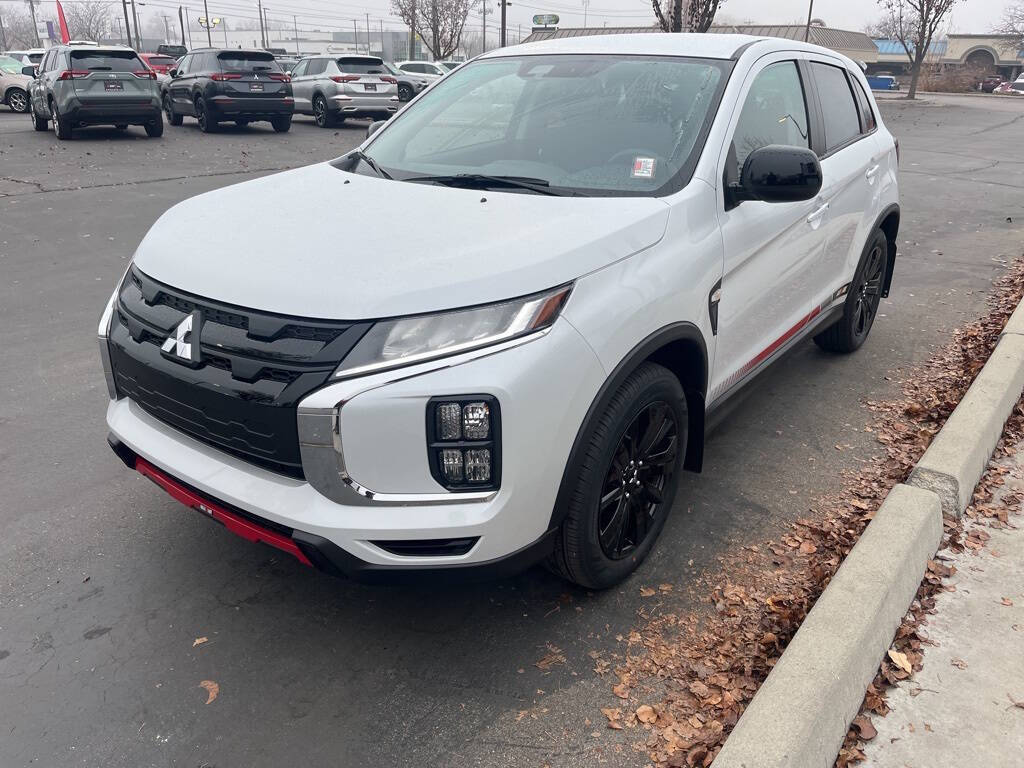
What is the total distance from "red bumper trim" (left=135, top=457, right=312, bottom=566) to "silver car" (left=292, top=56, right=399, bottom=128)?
18168mm

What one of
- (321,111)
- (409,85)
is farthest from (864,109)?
(409,85)

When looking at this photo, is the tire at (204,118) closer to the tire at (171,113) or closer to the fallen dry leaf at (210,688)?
the tire at (171,113)

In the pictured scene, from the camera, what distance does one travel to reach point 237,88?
685 inches

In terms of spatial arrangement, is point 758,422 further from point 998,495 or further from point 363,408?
point 363,408

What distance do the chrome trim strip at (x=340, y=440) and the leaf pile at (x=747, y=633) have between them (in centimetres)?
83

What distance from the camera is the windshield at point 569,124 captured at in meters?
3.23

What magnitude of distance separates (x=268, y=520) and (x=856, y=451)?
2.95 m

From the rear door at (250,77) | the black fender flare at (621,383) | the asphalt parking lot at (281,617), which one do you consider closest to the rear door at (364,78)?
the rear door at (250,77)

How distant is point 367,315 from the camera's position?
2289 millimetres

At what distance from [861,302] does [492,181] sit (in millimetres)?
3043

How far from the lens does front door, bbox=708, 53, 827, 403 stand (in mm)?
3303

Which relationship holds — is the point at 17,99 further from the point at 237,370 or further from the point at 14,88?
the point at 237,370

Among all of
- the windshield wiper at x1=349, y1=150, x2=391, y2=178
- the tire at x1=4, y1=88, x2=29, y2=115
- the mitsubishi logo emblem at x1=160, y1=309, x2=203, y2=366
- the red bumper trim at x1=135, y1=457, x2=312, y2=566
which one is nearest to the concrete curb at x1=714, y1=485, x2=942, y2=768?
the red bumper trim at x1=135, y1=457, x2=312, y2=566

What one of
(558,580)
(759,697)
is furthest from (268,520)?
(759,697)
